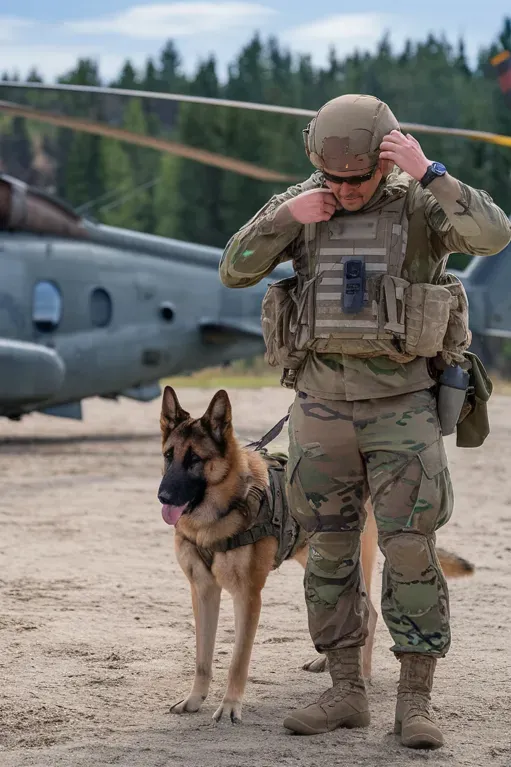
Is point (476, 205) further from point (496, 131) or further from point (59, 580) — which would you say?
point (496, 131)

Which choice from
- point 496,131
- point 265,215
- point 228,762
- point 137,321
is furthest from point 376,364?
point 496,131

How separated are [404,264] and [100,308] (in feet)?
33.3

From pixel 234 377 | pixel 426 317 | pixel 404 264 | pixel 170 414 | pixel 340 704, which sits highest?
pixel 404 264

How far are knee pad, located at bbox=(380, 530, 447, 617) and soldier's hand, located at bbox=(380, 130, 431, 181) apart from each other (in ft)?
Result: 3.84

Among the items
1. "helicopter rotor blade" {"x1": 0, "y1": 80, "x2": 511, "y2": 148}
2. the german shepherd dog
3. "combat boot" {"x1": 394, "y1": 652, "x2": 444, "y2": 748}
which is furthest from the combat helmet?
"helicopter rotor blade" {"x1": 0, "y1": 80, "x2": 511, "y2": 148}

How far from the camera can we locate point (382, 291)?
160 inches

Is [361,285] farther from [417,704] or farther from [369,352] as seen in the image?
[417,704]

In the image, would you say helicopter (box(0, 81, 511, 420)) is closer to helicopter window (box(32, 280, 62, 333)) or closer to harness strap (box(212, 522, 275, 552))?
helicopter window (box(32, 280, 62, 333))

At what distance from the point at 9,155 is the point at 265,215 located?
332 feet

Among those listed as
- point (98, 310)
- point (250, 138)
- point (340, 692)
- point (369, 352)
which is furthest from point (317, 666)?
point (250, 138)

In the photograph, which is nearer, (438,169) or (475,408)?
(438,169)

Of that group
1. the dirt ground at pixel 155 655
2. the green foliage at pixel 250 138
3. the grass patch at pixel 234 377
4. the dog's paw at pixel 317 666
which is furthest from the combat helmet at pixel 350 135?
the green foliage at pixel 250 138

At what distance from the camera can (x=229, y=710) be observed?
4492 mm

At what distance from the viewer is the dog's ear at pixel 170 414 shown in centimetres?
462
